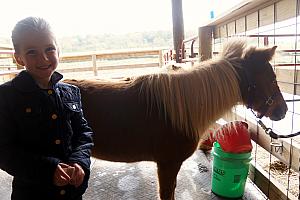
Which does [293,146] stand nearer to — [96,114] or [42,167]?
[96,114]

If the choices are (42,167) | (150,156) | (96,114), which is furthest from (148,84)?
(42,167)

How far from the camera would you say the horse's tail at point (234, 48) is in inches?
62.7

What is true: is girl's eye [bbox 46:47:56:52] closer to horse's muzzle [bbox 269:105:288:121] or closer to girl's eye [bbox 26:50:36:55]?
girl's eye [bbox 26:50:36:55]

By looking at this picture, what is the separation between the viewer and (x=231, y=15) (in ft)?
6.51

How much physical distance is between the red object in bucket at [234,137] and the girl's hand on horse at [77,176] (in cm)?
118

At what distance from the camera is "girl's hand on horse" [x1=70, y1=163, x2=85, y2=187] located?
0.93 meters

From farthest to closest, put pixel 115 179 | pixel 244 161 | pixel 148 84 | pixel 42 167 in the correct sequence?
1. pixel 115 179
2. pixel 244 161
3. pixel 148 84
4. pixel 42 167

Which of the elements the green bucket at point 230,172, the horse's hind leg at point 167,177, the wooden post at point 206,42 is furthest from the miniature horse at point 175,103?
the wooden post at point 206,42

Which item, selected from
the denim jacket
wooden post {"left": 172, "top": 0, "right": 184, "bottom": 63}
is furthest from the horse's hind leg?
wooden post {"left": 172, "top": 0, "right": 184, "bottom": 63}

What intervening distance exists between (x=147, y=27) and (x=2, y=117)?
14.8 m

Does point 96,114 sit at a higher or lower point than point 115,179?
higher

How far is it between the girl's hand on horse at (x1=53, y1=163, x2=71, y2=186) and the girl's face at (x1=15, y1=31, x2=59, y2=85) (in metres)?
0.35

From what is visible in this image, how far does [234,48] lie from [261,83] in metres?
0.27

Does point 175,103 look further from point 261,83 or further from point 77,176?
point 77,176
